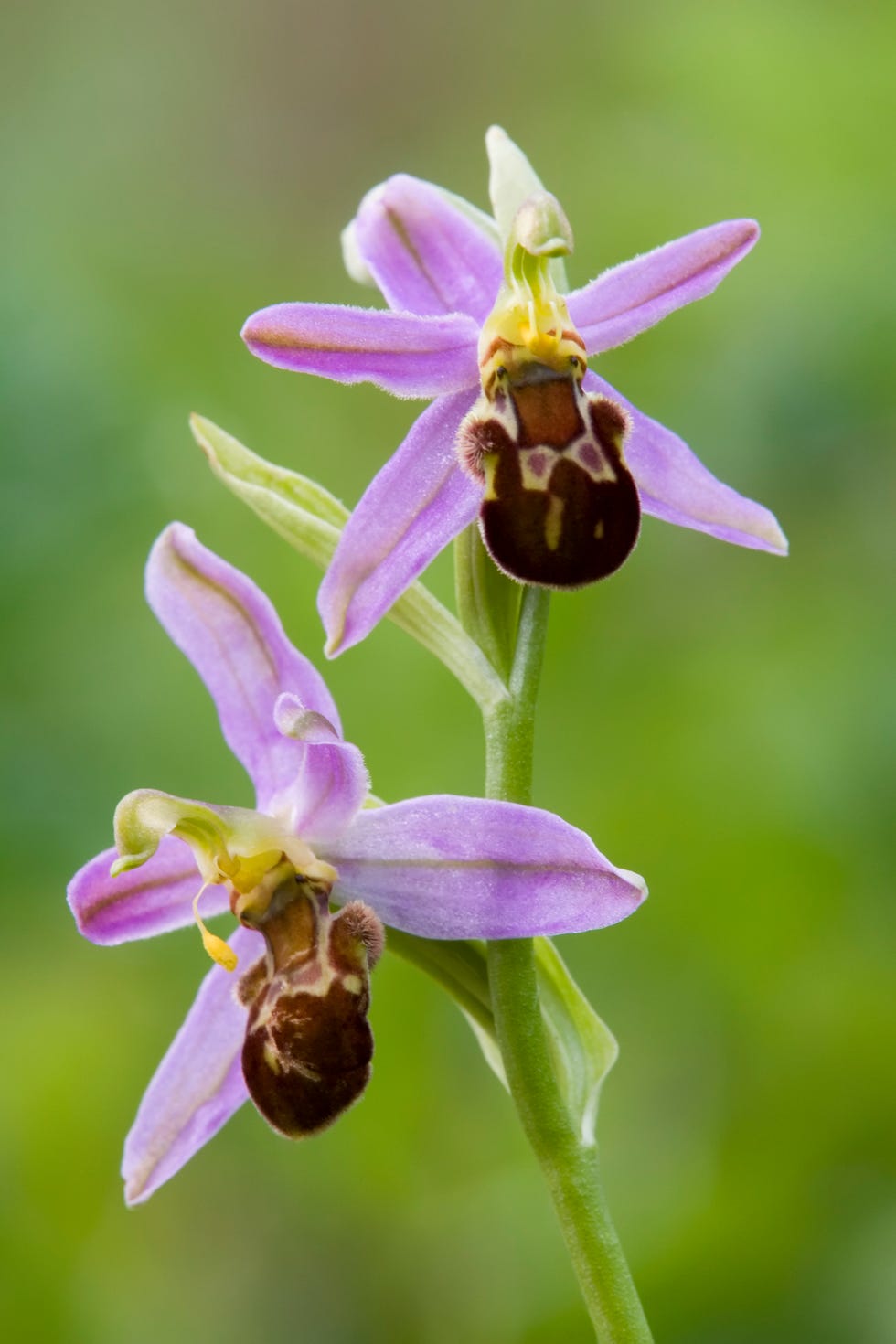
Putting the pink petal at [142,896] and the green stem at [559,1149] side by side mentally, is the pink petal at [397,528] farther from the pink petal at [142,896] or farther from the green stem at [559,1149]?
the pink petal at [142,896]

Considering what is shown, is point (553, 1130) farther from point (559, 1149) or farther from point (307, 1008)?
point (307, 1008)

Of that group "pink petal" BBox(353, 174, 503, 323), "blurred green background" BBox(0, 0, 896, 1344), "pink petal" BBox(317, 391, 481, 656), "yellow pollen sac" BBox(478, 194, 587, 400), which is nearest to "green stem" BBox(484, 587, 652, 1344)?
"pink petal" BBox(317, 391, 481, 656)

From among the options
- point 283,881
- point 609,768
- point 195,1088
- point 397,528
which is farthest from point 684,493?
point 609,768

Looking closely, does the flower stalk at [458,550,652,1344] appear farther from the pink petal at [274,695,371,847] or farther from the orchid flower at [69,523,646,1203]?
the pink petal at [274,695,371,847]

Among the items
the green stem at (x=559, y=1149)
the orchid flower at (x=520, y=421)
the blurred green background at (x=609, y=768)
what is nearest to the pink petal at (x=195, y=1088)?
the green stem at (x=559, y=1149)

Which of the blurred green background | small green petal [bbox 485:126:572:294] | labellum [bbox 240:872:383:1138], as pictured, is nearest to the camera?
labellum [bbox 240:872:383:1138]

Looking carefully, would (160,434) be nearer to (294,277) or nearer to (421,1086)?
(421,1086)

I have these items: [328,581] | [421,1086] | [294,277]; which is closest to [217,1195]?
[421,1086]
